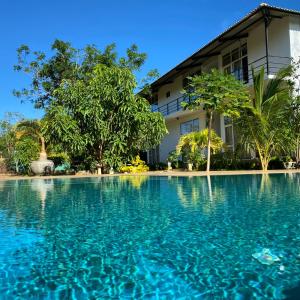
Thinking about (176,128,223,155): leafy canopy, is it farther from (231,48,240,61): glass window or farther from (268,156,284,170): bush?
(231,48,240,61): glass window

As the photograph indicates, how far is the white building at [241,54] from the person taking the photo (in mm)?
18078

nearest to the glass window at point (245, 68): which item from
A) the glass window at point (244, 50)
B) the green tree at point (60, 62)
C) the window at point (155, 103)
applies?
the glass window at point (244, 50)

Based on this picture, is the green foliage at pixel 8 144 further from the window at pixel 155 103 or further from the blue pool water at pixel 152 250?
the blue pool water at pixel 152 250

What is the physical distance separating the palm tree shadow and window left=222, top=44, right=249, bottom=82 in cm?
1852

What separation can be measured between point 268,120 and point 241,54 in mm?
6747

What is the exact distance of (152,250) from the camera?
4402mm

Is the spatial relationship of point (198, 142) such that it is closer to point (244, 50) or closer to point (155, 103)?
point (244, 50)

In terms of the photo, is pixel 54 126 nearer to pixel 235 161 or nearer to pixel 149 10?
pixel 149 10

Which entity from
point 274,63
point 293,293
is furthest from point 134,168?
point 293,293

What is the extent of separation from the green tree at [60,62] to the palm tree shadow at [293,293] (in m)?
26.0

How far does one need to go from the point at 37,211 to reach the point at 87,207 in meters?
1.08

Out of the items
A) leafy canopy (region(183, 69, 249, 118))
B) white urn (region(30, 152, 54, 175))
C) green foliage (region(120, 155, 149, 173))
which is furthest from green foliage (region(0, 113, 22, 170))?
leafy canopy (region(183, 69, 249, 118))

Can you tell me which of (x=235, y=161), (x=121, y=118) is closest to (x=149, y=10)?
(x=121, y=118)

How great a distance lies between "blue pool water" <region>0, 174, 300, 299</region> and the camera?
3.26 meters
